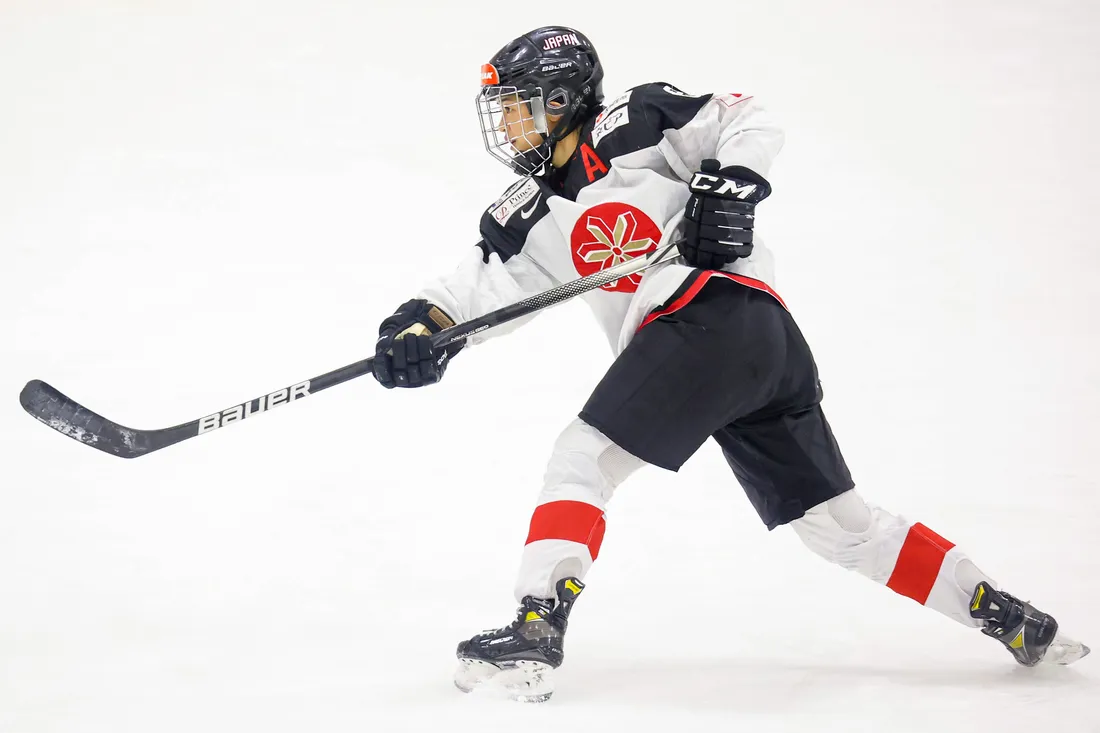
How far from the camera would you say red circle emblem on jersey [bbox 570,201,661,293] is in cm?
245

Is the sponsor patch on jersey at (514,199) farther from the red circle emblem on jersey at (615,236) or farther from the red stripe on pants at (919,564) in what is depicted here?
the red stripe on pants at (919,564)

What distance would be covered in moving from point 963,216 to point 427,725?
406cm

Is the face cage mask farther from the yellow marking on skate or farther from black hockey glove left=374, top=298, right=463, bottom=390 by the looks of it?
the yellow marking on skate

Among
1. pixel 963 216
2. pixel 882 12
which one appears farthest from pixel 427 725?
pixel 882 12

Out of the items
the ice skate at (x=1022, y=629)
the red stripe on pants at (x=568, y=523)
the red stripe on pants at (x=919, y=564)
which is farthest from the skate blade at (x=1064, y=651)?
the red stripe on pants at (x=568, y=523)

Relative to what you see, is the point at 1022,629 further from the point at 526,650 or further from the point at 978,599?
the point at 526,650

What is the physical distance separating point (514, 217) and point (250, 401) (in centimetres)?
73

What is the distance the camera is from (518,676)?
2.11 metres

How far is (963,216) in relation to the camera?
17.0 ft

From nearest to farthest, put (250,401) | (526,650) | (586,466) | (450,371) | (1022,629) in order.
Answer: (526,650), (586,466), (1022,629), (250,401), (450,371)

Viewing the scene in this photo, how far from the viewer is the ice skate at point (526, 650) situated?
6.84 feet

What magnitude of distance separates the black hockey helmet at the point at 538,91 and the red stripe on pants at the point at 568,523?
0.86 metres

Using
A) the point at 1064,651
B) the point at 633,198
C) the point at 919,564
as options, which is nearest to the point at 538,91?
the point at 633,198

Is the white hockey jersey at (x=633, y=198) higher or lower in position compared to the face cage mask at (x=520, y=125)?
lower
